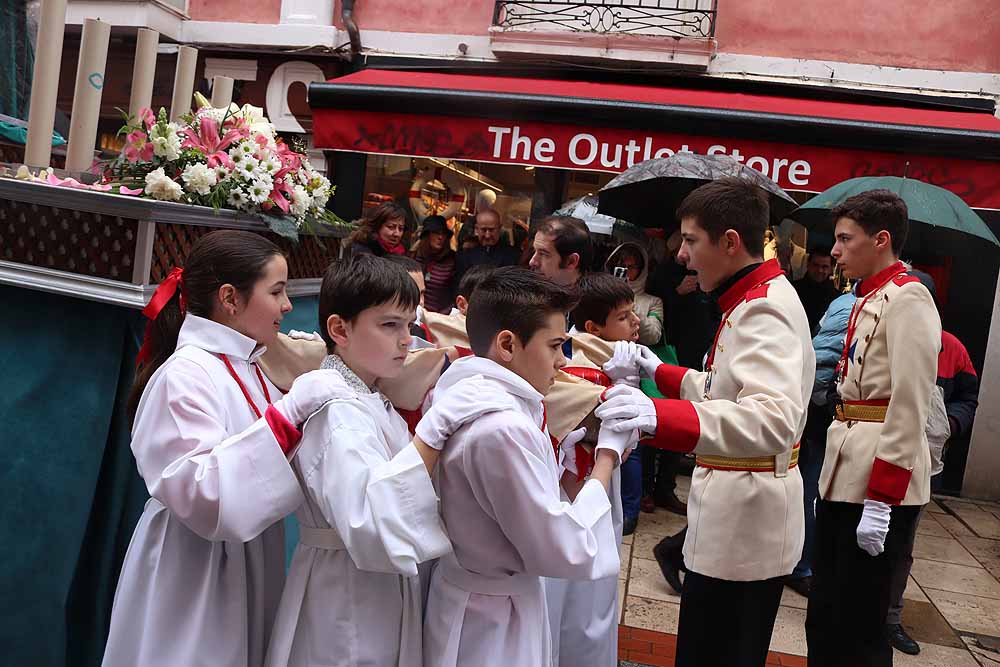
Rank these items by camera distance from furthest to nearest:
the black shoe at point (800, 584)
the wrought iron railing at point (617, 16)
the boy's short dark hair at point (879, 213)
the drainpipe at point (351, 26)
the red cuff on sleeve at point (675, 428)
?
the drainpipe at point (351, 26)
the wrought iron railing at point (617, 16)
the black shoe at point (800, 584)
the boy's short dark hair at point (879, 213)
the red cuff on sleeve at point (675, 428)

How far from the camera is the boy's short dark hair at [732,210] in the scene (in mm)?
2588

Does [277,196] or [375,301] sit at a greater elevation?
[277,196]

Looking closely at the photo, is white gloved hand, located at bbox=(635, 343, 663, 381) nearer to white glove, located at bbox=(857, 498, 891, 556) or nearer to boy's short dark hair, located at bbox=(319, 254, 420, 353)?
white glove, located at bbox=(857, 498, 891, 556)

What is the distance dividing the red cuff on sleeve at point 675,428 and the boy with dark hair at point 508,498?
11cm

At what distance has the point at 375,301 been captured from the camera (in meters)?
2.18

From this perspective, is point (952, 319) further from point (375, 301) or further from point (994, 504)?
point (375, 301)

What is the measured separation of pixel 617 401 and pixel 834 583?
1611 millimetres

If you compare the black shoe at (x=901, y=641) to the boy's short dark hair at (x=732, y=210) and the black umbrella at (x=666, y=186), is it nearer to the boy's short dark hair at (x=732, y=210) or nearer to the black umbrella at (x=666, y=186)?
the black umbrella at (x=666, y=186)

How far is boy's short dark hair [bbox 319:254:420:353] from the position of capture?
2178mm

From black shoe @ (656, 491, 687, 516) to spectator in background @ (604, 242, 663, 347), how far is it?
1731 millimetres

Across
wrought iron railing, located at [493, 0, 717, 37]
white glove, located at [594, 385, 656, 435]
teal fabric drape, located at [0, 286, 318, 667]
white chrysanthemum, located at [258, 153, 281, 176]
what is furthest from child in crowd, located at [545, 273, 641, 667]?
wrought iron railing, located at [493, 0, 717, 37]

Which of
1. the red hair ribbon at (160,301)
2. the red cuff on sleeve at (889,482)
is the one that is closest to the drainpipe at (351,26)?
the red hair ribbon at (160,301)

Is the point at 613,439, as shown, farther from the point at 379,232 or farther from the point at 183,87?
the point at 379,232

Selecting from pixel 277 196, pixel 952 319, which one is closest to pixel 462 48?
pixel 952 319
